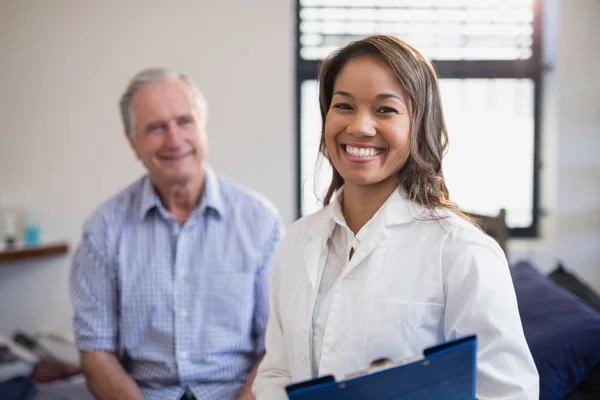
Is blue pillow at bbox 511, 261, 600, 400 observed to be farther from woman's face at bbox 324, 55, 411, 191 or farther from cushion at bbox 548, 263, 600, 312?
woman's face at bbox 324, 55, 411, 191

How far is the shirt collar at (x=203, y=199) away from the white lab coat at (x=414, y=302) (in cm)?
68

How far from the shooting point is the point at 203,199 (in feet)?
5.94

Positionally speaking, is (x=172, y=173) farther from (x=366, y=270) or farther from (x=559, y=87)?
(x=559, y=87)

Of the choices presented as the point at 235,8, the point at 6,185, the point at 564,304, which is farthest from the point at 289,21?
the point at 564,304

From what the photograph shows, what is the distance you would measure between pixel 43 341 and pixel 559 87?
2.69 metres

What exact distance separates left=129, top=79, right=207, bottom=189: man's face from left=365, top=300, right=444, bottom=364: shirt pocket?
91 centimetres

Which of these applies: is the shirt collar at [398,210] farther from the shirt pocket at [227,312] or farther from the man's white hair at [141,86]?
the man's white hair at [141,86]

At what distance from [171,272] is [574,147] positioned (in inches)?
81.8

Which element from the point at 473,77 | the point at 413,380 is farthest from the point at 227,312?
the point at 473,77

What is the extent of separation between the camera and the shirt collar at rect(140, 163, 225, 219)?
5.85 ft

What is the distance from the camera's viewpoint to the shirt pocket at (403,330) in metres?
1.01

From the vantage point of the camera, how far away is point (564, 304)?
1618mm

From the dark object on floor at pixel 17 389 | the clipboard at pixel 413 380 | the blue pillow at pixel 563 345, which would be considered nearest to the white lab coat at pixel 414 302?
the clipboard at pixel 413 380

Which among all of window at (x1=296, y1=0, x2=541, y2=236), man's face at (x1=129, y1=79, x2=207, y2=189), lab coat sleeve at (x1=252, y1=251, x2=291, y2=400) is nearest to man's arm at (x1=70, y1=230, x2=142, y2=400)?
man's face at (x1=129, y1=79, x2=207, y2=189)
